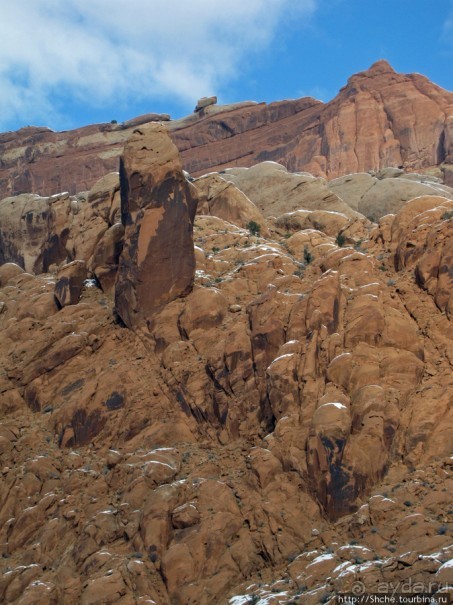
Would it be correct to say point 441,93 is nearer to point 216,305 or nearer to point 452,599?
point 216,305

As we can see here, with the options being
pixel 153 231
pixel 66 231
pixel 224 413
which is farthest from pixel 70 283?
pixel 224 413

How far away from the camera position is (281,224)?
48031 millimetres

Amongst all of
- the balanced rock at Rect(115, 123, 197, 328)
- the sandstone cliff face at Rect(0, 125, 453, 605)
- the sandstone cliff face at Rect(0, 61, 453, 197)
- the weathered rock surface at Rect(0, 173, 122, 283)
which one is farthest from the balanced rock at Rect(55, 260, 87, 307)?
the sandstone cliff face at Rect(0, 61, 453, 197)

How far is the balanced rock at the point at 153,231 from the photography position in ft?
116

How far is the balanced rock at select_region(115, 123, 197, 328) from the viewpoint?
3544cm

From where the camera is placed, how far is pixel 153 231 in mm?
35781

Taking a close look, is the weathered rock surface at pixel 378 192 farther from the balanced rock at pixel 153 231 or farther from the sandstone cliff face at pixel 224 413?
the balanced rock at pixel 153 231

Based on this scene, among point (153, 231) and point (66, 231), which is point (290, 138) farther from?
point (153, 231)

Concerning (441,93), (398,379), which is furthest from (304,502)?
(441,93)

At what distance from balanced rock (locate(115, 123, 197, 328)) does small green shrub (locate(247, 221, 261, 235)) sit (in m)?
7.63

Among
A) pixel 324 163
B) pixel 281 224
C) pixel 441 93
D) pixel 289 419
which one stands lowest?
pixel 289 419

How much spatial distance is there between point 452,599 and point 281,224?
1186 inches

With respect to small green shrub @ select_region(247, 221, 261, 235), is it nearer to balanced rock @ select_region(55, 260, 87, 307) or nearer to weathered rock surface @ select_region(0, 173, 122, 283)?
weathered rock surface @ select_region(0, 173, 122, 283)

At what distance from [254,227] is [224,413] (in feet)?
53.5
